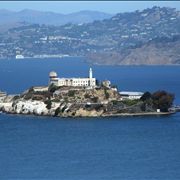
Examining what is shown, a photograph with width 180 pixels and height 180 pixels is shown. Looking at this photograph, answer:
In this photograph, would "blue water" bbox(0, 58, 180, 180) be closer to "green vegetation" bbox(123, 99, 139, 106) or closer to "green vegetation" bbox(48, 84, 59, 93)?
"green vegetation" bbox(123, 99, 139, 106)

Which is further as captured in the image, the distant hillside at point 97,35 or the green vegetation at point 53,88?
the distant hillside at point 97,35

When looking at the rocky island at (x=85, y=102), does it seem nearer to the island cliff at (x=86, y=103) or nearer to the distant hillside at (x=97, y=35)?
the island cliff at (x=86, y=103)

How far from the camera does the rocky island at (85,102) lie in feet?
174

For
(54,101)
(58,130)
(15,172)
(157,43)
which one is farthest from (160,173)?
(157,43)

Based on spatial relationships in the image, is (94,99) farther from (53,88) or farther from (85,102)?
(53,88)

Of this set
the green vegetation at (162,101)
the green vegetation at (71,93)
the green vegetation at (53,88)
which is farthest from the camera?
the green vegetation at (53,88)

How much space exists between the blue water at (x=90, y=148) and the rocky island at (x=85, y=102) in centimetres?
125

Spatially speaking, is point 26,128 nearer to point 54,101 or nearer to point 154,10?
point 54,101

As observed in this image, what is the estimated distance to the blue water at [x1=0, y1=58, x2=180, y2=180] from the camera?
3259cm

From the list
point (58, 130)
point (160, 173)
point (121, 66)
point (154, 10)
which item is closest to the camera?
Answer: point (160, 173)

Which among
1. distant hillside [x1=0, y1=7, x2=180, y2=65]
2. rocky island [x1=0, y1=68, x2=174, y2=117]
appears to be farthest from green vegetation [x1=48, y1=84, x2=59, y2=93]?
distant hillside [x1=0, y1=7, x2=180, y2=65]

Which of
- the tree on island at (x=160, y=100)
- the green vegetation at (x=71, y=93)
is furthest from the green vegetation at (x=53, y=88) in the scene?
the tree on island at (x=160, y=100)

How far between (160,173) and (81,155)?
5011 mm

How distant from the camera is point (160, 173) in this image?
32250 millimetres
